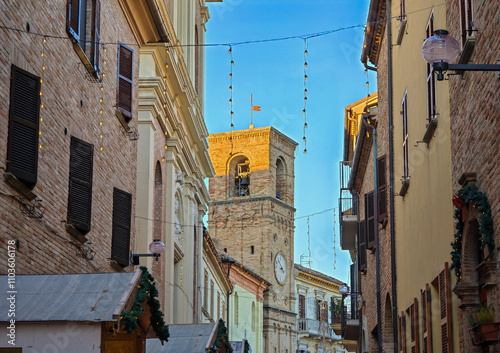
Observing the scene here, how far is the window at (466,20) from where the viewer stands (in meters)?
9.58

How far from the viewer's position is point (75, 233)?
12961 mm

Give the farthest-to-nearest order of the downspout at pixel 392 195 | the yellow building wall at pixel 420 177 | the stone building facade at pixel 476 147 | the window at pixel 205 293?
the window at pixel 205 293 < the downspout at pixel 392 195 < the yellow building wall at pixel 420 177 < the stone building facade at pixel 476 147

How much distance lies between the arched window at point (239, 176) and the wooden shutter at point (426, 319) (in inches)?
2302

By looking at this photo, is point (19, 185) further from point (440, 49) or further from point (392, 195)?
point (392, 195)

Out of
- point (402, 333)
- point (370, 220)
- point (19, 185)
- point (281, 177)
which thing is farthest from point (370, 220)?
point (281, 177)

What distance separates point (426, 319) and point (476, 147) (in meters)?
4.55

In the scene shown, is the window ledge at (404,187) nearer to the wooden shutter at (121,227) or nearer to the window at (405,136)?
the window at (405,136)

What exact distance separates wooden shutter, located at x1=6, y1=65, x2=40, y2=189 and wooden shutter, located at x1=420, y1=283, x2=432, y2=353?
5.62m

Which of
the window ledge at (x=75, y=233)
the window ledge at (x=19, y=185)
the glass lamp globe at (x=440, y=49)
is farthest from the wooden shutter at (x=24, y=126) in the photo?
the glass lamp globe at (x=440, y=49)

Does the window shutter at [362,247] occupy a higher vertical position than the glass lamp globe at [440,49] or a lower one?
higher

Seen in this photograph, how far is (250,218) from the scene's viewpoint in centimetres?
7112

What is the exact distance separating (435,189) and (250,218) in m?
59.0

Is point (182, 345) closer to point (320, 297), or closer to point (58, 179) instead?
point (58, 179)

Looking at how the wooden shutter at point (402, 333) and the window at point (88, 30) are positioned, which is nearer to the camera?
the window at point (88, 30)
